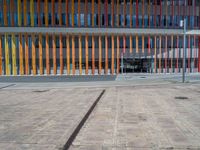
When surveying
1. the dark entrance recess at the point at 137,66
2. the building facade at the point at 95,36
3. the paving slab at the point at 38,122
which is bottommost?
the paving slab at the point at 38,122

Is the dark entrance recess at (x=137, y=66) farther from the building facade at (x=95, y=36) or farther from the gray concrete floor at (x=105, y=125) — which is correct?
the gray concrete floor at (x=105, y=125)

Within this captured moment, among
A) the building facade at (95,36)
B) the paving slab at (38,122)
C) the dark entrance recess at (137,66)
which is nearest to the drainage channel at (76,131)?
the paving slab at (38,122)

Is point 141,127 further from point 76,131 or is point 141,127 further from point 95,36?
point 95,36

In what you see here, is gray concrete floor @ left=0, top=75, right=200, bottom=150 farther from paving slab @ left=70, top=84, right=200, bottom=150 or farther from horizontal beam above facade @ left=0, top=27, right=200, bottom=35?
horizontal beam above facade @ left=0, top=27, right=200, bottom=35

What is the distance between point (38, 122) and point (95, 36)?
108ft

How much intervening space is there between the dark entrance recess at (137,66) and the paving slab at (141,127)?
2885 cm

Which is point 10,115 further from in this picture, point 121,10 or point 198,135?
point 121,10

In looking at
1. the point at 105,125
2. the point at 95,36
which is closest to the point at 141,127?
the point at 105,125

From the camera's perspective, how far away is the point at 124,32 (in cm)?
4231

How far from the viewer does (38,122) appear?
10.9 metres

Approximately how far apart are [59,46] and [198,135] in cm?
3587

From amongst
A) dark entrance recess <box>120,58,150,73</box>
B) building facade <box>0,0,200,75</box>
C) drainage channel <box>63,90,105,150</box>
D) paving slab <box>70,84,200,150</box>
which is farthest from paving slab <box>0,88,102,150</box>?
dark entrance recess <box>120,58,150,73</box>

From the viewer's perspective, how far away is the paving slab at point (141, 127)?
7.96 m

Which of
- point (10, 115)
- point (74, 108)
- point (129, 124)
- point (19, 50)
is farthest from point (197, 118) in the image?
point (19, 50)
